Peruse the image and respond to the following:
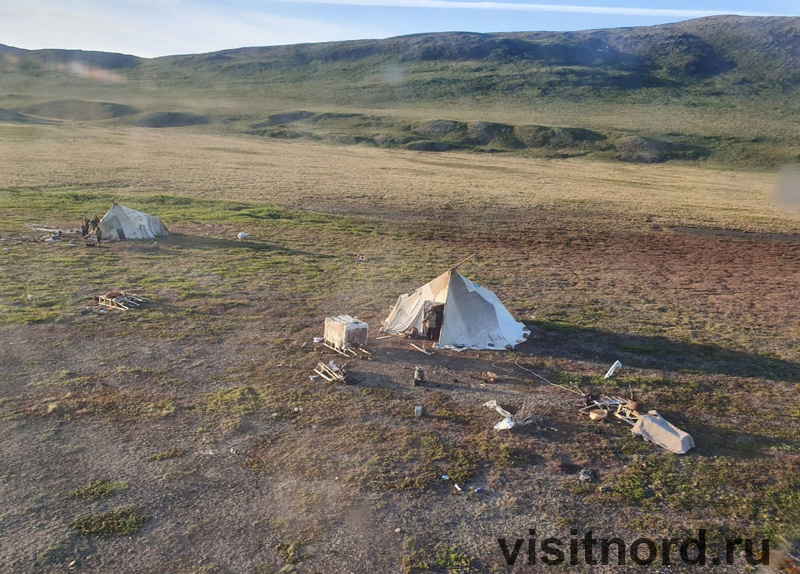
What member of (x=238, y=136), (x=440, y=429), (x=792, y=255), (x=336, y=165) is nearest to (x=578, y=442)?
(x=440, y=429)

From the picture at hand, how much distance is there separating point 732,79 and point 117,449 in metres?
179

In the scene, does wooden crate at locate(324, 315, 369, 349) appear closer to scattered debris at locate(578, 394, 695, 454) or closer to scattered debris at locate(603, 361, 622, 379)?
scattered debris at locate(578, 394, 695, 454)

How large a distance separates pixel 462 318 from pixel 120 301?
1086 centimetres

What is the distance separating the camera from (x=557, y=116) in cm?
12188

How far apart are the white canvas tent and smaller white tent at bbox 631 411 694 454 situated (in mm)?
4967

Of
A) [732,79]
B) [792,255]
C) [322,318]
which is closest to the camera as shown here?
[322,318]

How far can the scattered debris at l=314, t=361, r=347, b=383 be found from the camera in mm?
13797

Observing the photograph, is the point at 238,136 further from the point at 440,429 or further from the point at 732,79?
the point at 732,79

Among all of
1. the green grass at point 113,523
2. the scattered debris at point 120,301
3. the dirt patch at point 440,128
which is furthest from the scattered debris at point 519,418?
the dirt patch at point 440,128

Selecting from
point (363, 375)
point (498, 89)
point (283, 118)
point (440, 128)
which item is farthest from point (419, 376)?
point (498, 89)

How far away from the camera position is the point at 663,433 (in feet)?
38.5

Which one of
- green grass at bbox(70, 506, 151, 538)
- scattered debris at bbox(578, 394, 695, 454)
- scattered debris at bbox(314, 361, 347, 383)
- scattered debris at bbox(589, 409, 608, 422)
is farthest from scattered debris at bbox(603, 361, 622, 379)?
green grass at bbox(70, 506, 151, 538)

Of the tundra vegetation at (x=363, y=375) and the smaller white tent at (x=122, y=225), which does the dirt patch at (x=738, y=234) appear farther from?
the smaller white tent at (x=122, y=225)

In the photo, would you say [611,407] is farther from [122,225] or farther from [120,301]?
[122,225]
